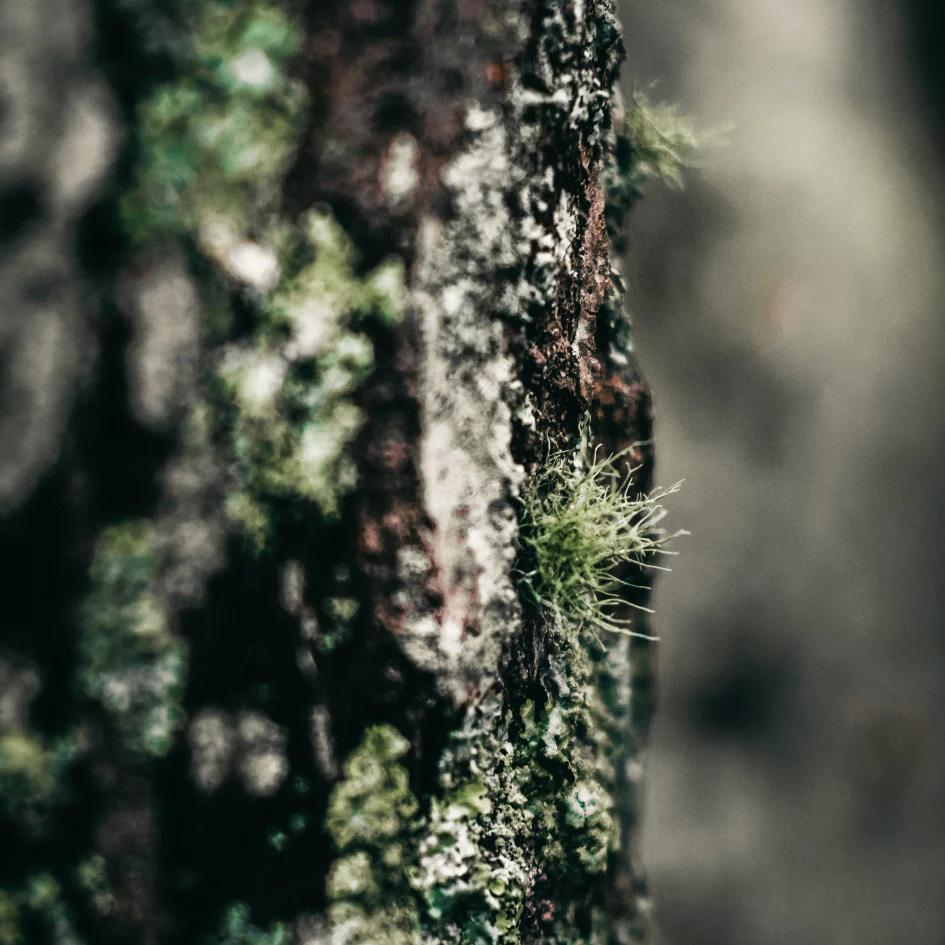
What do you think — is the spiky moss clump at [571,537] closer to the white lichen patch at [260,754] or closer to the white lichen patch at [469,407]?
the white lichen patch at [469,407]

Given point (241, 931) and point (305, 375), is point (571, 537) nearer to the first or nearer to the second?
point (305, 375)

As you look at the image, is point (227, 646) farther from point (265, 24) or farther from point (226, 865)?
point (265, 24)

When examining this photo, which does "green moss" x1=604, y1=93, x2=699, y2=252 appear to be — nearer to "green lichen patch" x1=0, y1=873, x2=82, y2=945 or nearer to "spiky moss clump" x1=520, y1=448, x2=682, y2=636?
"spiky moss clump" x1=520, y1=448, x2=682, y2=636

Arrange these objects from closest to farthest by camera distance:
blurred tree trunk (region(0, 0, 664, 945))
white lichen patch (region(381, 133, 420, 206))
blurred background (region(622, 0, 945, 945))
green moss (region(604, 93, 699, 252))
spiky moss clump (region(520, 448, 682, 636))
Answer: blurred tree trunk (region(0, 0, 664, 945))
white lichen patch (region(381, 133, 420, 206))
spiky moss clump (region(520, 448, 682, 636))
green moss (region(604, 93, 699, 252))
blurred background (region(622, 0, 945, 945))

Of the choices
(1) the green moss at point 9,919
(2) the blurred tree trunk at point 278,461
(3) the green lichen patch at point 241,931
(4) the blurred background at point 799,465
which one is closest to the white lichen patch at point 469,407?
(2) the blurred tree trunk at point 278,461

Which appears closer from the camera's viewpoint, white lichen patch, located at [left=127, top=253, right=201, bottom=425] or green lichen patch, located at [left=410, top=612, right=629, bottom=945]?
white lichen patch, located at [left=127, top=253, right=201, bottom=425]

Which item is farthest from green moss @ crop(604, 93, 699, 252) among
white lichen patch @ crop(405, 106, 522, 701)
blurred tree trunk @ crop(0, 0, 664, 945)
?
white lichen patch @ crop(405, 106, 522, 701)
